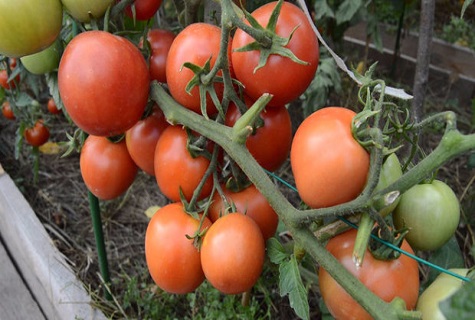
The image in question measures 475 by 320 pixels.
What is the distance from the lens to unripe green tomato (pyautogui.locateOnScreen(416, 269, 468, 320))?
0.61m

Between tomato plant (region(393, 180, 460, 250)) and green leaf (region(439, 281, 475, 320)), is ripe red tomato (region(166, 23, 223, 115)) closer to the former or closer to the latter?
tomato plant (region(393, 180, 460, 250))

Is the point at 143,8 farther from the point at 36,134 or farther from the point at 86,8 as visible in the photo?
the point at 36,134

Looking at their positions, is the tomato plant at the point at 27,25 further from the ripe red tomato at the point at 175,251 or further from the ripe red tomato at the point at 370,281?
the ripe red tomato at the point at 370,281

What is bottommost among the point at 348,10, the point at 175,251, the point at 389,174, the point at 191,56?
the point at 348,10

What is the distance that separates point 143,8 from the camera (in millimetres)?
785

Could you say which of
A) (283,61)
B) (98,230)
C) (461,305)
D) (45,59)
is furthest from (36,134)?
(461,305)

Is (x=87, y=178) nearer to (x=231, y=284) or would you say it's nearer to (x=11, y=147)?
(x=231, y=284)

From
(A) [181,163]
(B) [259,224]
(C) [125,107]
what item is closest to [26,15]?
(C) [125,107]

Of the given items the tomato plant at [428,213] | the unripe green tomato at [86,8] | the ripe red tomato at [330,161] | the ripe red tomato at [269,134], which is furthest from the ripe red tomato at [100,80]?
the tomato plant at [428,213]

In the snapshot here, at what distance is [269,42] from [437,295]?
1.22 feet

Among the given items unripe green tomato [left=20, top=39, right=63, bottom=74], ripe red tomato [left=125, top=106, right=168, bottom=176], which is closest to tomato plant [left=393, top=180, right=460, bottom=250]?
ripe red tomato [left=125, top=106, right=168, bottom=176]

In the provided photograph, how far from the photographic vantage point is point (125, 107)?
2.27 ft

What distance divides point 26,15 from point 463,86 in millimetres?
2364

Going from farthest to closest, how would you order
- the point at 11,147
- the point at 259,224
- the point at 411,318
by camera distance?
1. the point at 11,147
2. the point at 259,224
3. the point at 411,318
